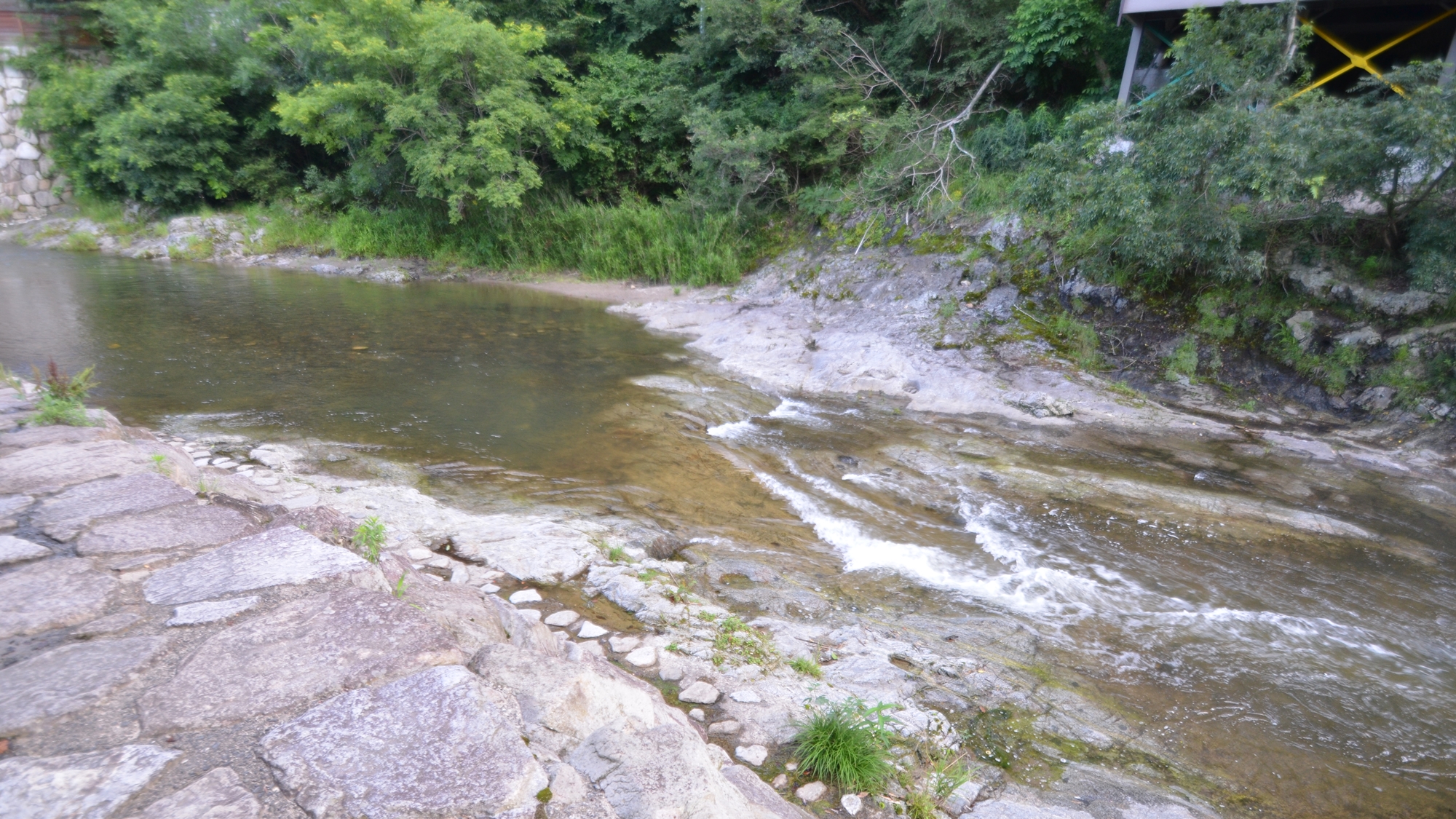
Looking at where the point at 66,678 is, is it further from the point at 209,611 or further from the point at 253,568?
the point at 253,568

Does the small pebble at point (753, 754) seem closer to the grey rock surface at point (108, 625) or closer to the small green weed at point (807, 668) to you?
the small green weed at point (807, 668)

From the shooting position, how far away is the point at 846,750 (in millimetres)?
2594

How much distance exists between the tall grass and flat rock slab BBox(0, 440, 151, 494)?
36.6 ft

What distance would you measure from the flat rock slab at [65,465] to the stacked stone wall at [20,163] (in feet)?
77.7

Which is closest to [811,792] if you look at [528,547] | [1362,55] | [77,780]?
[77,780]

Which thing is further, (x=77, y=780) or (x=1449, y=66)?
(x=1449, y=66)

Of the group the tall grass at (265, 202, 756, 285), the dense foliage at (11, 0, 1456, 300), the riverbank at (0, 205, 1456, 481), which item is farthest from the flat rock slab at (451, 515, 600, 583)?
the tall grass at (265, 202, 756, 285)

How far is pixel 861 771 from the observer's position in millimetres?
2572

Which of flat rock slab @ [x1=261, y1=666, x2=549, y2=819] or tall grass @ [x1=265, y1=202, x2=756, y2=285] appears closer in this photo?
flat rock slab @ [x1=261, y1=666, x2=549, y2=819]

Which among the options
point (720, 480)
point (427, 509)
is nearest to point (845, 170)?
point (720, 480)

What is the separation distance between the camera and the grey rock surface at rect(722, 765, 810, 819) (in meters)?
2.17

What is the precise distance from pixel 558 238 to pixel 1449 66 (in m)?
14.3

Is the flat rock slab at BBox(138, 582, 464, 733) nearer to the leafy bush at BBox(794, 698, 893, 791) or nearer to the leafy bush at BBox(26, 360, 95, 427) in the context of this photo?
the leafy bush at BBox(794, 698, 893, 791)

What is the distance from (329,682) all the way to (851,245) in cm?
1184
